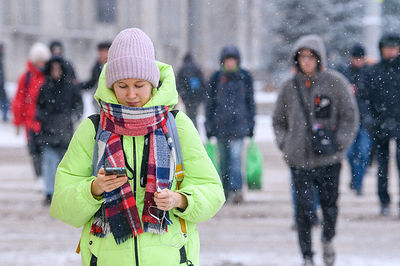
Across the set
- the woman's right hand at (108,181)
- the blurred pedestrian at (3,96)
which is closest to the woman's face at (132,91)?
the woman's right hand at (108,181)

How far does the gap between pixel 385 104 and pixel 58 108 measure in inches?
162

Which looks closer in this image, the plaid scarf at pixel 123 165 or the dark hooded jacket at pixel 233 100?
the plaid scarf at pixel 123 165

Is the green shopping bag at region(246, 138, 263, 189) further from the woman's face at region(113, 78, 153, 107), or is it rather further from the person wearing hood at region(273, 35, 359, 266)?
the woman's face at region(113, 78, 153, 107)

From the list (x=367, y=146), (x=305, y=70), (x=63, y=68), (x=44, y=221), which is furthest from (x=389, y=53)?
(x=44, y=221)

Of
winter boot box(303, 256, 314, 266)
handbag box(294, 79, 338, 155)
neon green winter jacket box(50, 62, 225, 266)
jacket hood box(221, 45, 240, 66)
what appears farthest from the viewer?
jacket hood box(221, 45, 240, 66)

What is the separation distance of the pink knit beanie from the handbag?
8.42 feet

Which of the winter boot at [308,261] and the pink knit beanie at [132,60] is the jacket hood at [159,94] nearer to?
the pink knit beanie at [132,60]

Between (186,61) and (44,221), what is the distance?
16.4 feet

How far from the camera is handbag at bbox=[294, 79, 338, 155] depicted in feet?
15.7

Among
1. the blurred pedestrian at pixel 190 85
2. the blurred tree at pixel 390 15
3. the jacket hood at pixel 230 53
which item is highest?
the blurred tree at pixel 390 15

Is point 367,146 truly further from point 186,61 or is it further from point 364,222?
point 186,61

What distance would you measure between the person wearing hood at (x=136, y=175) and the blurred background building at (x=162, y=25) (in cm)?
1825

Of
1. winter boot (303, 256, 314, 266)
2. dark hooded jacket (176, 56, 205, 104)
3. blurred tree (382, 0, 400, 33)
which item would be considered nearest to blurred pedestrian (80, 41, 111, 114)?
dark hooded jacket (176, 56, 205, 104)

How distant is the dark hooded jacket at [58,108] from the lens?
723cm
